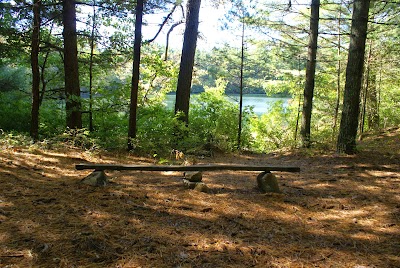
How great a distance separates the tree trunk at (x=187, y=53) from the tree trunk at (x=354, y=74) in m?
4.91

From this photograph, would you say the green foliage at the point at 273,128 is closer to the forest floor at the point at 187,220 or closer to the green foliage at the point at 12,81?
the forest floor at the point at 187,220

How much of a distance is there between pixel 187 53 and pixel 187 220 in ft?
25.4

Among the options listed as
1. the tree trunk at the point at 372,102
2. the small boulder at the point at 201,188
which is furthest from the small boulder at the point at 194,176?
the tree trunk at the point at 372,102

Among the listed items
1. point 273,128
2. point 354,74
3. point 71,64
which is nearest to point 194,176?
point 354,74

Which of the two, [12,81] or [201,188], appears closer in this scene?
[201,188]

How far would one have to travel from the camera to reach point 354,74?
7305mm

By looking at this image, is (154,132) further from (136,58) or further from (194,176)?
(194,176)

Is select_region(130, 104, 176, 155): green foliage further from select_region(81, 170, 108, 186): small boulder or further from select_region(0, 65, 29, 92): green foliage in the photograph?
select_region(0, 65, 29, 92): green foliage

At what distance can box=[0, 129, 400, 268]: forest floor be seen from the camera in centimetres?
263

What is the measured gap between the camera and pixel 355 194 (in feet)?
15.4

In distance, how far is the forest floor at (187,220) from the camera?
2.63 m

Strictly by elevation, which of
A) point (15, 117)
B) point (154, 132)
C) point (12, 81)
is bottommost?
point (154, 132)

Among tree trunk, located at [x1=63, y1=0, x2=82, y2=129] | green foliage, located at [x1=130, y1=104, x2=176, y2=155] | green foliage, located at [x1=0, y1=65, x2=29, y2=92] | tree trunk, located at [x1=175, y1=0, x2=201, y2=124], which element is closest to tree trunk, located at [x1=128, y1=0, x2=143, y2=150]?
green foliage, located at [x1=130, y1=104, x2=176, y2=155]

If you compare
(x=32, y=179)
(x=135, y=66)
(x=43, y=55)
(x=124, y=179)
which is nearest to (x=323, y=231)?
(x=124, y=179)
